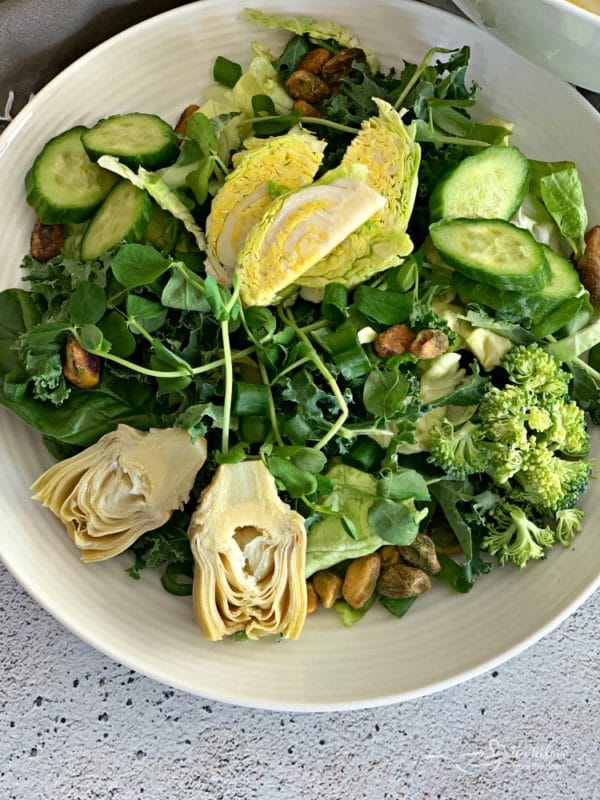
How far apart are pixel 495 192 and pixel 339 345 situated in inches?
16.2

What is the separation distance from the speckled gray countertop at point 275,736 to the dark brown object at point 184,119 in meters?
0.24

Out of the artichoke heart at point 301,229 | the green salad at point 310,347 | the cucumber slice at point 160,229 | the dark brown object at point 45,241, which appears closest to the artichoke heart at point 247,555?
the green salad at point 310,347

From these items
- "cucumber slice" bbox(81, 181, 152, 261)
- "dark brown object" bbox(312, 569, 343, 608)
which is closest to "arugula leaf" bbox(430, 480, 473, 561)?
"dark brown object" bbox(312, 569, 343, 608)

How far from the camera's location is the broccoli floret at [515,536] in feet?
5.44

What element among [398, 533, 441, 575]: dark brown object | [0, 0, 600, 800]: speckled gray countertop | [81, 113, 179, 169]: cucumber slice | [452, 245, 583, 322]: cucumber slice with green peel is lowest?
[0, 0, 600, 800]: speckled gray countertop

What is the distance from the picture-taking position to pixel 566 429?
5.43 ft

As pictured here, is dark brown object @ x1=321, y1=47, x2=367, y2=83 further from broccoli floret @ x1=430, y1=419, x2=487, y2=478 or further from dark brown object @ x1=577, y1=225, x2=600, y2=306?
broccoli floret @ x1=430, y1=419, x2=487, y2=478

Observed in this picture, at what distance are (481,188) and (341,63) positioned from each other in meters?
0.40

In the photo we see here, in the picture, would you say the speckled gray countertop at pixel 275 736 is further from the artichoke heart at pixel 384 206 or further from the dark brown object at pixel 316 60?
the artichoke heart at pixel 384 206

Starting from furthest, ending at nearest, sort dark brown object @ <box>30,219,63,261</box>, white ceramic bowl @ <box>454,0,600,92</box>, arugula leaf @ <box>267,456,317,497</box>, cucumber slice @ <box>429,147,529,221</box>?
dark brown object @ <box>30,219,63,261</box> < cucumber slice @ <box>429,147,529,221</box> < arugula leaf @ <box>267,456,317,497</box> < white ceramic bowl @ <box>454,0,600,92</box>

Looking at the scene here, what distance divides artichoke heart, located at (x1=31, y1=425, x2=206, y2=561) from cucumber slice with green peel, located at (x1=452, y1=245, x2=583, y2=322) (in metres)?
0.56

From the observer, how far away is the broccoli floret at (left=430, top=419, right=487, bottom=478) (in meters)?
1.63

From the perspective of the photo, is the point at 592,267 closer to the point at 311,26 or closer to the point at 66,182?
the point at 311,26

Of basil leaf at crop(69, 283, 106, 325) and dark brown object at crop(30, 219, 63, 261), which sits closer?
basil leaf at crop(69, 283, 106, 325)
